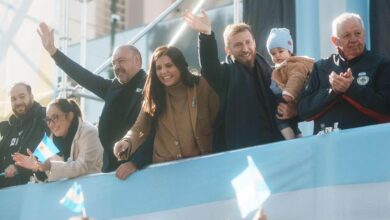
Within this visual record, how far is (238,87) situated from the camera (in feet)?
14.7

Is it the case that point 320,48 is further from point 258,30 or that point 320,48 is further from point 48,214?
point 48,214

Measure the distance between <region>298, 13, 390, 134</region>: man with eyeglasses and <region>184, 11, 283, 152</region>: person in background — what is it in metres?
0.37

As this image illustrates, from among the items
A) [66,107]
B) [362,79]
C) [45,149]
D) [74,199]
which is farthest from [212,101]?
[45,149]

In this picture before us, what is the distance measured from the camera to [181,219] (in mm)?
4398

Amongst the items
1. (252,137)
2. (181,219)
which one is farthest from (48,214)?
(252,137)

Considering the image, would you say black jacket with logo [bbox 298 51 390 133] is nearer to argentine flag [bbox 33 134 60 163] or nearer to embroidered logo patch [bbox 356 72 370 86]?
embroidered logo patch [bbox 356 72 370 86]

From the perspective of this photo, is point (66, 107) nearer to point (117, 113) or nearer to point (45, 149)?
point (45, 149)

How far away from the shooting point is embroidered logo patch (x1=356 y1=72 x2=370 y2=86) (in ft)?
12.8

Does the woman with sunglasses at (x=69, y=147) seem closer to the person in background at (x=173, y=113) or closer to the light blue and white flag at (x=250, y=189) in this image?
the person in background at (x=173, y=113)

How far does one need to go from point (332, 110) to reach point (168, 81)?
1.05m

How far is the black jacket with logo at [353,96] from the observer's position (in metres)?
3.82

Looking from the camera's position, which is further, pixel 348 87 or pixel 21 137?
pixel 21 137

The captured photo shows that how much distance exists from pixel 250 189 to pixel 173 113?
0.79m

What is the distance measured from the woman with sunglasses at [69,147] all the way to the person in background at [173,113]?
0.65 m
